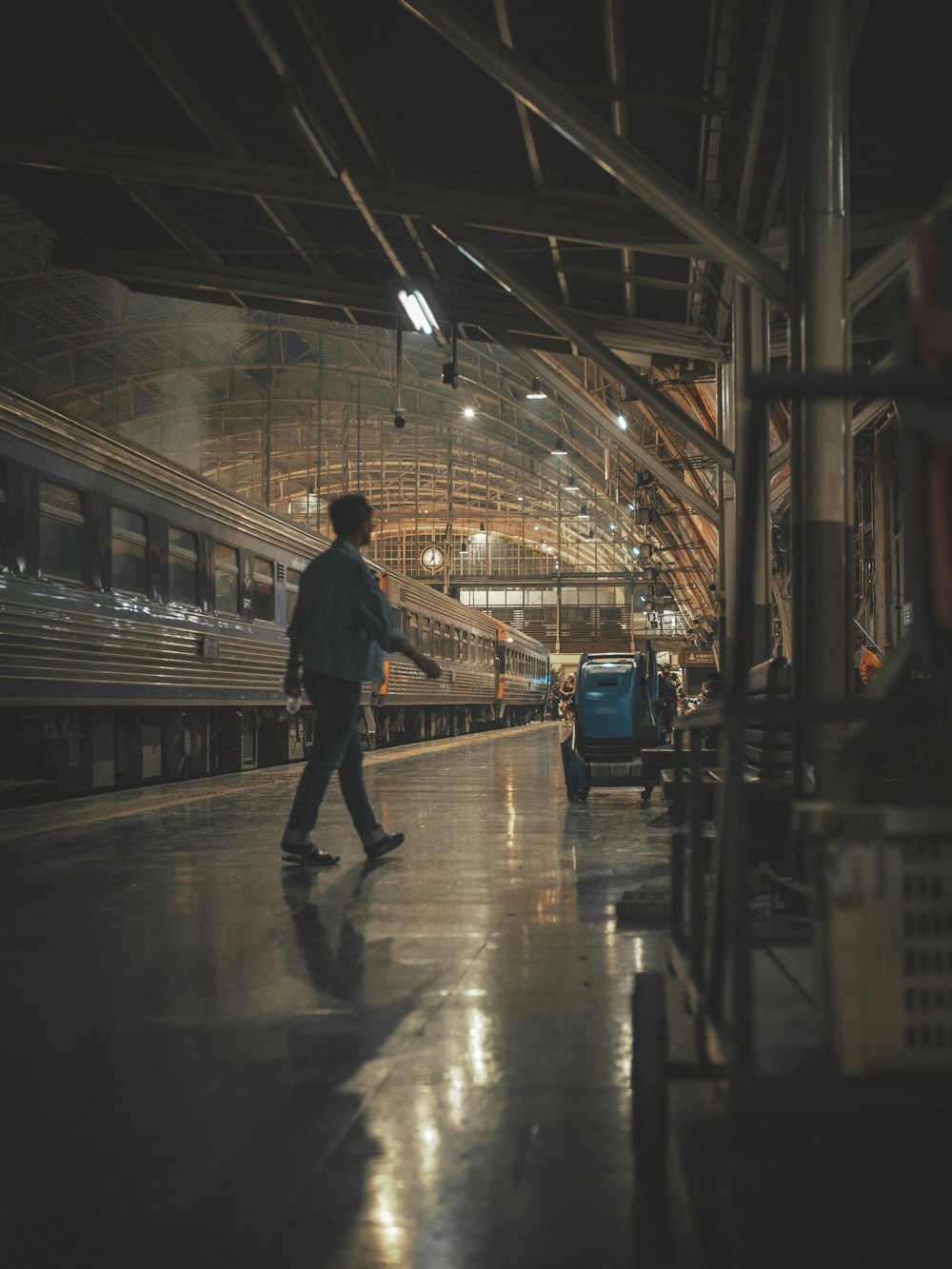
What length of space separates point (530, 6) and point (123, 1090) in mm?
7863

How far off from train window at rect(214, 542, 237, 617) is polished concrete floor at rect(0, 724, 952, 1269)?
27.8 ft

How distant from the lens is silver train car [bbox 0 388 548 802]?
9727mm

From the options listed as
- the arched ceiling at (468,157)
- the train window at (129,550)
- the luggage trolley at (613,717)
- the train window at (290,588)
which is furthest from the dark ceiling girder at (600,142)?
the train window at (290,588)

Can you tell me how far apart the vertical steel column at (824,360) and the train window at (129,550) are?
714cm

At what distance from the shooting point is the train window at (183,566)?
12625 millimetres

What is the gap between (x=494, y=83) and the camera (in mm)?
9633

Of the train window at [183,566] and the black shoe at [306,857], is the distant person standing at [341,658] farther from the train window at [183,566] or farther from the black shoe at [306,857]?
the train window at [183,566]

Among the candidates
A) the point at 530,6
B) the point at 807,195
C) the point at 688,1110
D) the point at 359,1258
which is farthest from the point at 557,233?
the point at 359,1258

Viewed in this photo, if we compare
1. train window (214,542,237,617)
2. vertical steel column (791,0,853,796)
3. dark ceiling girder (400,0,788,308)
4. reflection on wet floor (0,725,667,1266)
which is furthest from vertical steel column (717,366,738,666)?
reflection on wet floor (0,725,667,1266)

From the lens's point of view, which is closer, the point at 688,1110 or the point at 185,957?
the point at 688,1110

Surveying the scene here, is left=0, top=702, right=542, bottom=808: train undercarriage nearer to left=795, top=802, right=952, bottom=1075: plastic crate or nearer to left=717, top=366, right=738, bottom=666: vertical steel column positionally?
left=717, top=366, right=738, bottom=666: vertical steel column

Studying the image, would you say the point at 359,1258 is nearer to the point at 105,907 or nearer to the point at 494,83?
the point at 105,907

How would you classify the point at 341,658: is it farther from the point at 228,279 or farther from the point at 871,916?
the point at 228,279

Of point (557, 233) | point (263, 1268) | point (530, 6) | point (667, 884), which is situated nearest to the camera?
point (263, 1268)
